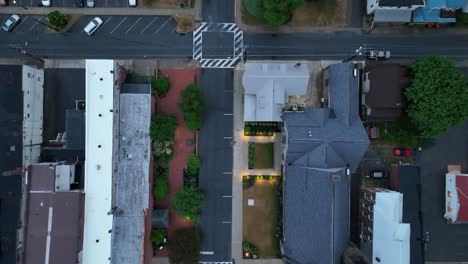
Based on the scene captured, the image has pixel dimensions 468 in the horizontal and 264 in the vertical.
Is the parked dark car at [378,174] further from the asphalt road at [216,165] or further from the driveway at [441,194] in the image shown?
the asphalt road at [216,165]

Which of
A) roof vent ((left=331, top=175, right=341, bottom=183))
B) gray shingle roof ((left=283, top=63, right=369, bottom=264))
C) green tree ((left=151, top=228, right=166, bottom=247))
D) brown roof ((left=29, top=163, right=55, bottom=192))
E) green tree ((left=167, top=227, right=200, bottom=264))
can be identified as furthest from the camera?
green tree ((left=151, top=228, right=166, bottom=247))

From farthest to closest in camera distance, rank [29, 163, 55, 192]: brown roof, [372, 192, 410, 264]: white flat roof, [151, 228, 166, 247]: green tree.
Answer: [151, 228, 166, 247]: green tree < [29, 163, 55, 192]: brown roof < [372, 192, 410, 264]: white flat roof

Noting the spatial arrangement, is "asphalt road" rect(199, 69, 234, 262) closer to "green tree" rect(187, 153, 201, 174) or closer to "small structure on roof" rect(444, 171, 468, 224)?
"green tree" rect(187, 153, 201, 174)

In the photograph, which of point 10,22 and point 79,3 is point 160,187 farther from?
point 10,22

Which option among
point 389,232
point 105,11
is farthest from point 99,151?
point 389,232

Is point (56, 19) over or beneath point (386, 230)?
over

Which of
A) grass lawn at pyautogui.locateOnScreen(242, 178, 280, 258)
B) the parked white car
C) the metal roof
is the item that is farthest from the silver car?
grass lawn at pyautogui.locateOnScreen(242, 178, 280, 258)

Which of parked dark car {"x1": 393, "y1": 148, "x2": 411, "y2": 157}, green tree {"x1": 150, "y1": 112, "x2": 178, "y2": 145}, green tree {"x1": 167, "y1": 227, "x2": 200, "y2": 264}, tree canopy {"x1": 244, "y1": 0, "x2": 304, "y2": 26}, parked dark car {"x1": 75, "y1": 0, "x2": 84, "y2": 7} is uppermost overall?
parked dark car {"x1": 75, "y1": 0, "x2": 84, "y2": 7}

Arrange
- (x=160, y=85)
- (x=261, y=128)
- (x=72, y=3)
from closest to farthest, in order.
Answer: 1. (x=160, y=85)
2. (x=72, y=3)
3. (x=261, y=128)
